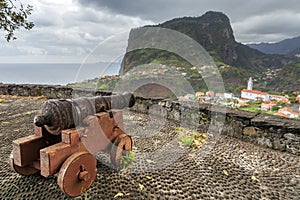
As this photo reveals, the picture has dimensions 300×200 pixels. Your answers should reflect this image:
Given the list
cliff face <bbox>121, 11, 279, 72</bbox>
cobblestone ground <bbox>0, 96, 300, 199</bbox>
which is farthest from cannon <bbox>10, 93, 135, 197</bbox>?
cliff face <bbox>121, 11, 279, 72</bbox>

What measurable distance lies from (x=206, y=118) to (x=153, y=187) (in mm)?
2206

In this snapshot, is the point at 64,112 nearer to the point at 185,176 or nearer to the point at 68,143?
the point at 68,143

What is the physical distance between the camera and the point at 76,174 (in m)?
1.78

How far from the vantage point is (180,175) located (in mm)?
2318

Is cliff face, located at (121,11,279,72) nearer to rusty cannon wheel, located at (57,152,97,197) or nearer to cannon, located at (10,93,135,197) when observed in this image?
cannon, located at (10,93,135,197)

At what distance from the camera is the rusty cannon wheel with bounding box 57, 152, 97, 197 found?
5.52 ft

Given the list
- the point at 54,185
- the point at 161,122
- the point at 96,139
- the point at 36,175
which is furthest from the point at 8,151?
the point at 161,122

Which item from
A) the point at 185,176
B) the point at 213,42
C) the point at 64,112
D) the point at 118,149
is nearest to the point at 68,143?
the point at 64,112

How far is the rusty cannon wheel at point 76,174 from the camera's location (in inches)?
66.2

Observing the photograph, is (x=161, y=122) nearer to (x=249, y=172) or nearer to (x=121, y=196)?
(x=249, y=172)

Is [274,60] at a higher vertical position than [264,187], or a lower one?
higher

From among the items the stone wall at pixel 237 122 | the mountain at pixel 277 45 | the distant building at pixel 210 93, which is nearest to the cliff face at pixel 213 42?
the mountain at pixel 277 45

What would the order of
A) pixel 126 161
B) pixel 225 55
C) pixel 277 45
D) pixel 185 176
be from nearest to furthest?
1. pixel 185 176
2. pixel 126 161
3. pixel 225 55
4. pixel 277 45

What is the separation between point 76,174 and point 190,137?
2.20m
